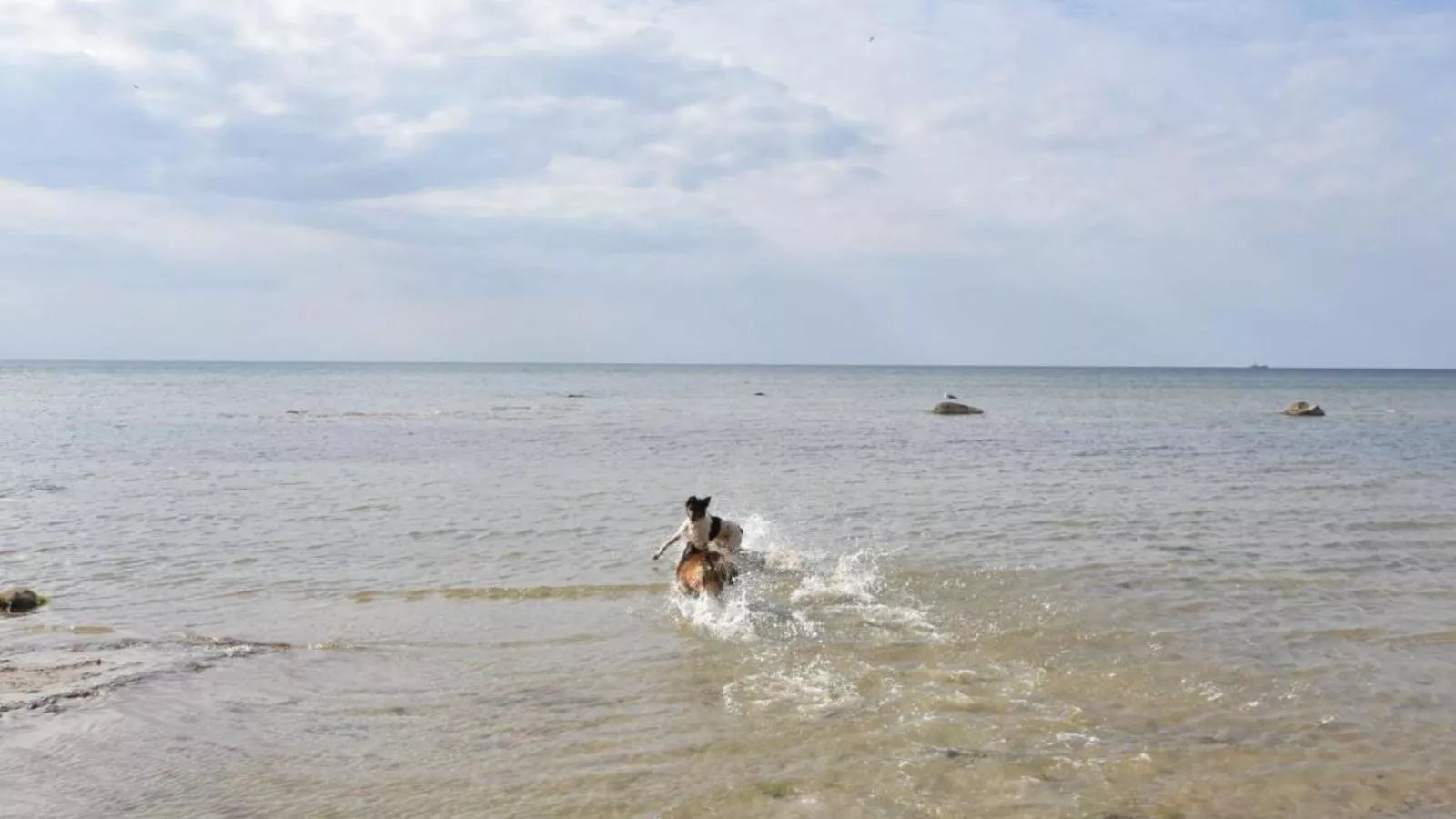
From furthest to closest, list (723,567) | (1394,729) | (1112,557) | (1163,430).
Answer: (1163,430)
(1112,557)
(723,567)
(1394,729)

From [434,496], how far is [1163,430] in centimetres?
3426

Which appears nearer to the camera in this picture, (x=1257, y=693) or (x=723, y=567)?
(x=1257, y=693)

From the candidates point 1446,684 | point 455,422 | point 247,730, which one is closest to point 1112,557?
point 1446,684

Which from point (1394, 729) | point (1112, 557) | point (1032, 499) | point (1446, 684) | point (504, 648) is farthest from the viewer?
point (1032, 499)

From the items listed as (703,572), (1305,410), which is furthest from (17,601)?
(1305,410)

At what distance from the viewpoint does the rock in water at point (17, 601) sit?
40.4ft

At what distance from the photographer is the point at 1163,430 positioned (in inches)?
1745

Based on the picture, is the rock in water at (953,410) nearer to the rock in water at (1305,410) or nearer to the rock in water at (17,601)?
the rock in water at (1305,410)

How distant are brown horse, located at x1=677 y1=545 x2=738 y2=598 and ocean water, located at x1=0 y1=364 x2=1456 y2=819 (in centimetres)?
26

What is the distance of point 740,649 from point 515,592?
164 inches

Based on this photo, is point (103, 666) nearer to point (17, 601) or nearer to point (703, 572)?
point (17, 601)

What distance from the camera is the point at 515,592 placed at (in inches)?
533

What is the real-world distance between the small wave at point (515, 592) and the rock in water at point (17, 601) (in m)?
3.91

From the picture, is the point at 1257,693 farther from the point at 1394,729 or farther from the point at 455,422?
the point at 455,422
